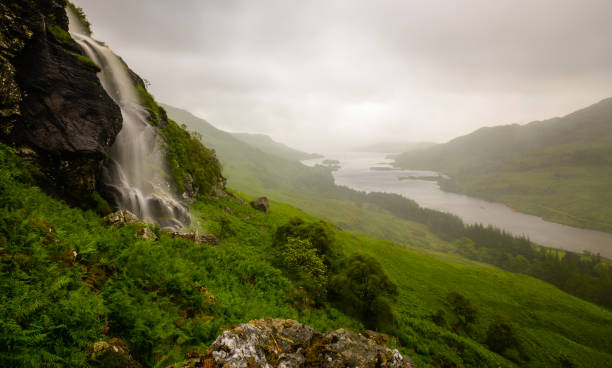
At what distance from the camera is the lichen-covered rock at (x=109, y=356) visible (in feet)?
15.0

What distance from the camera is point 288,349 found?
24.2ft

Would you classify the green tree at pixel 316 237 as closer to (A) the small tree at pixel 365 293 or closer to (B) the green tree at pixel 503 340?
(A) the small tree at pixel 365 293

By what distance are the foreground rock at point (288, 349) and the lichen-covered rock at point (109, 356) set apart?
128 cm

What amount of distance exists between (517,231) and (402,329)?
251 metres

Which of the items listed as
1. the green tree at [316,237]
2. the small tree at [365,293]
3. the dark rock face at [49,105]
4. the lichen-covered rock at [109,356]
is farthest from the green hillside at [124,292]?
the green tree at [316,237]

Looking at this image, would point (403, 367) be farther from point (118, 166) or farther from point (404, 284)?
point (404, 284)

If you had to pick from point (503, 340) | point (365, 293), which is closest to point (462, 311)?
point (503, 340)

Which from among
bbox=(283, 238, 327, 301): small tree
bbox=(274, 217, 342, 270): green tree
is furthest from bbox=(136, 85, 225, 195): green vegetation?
bbox=(283, 238, 327, 301): small tree

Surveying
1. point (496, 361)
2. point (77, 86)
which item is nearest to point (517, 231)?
point (496, 361)

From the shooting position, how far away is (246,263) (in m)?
15.8

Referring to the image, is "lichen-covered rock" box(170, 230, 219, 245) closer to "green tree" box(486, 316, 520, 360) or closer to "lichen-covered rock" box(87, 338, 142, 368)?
"lichen-covered rock" box(87, 338, 142, 368)

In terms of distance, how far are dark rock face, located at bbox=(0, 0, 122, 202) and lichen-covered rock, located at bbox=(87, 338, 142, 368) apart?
527 inches

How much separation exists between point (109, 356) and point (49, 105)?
1711 cm

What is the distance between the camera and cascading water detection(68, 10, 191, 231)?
18891 millimetres
